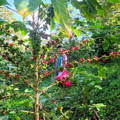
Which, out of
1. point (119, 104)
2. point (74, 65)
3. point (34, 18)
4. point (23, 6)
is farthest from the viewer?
point (119, 104)

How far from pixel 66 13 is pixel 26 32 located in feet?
2.88

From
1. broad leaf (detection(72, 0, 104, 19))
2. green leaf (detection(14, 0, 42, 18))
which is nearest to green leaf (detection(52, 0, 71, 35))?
green leaf (detection(14, 0, 42, 18))

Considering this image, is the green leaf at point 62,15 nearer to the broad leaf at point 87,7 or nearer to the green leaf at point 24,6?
the green leaf at point 24,6

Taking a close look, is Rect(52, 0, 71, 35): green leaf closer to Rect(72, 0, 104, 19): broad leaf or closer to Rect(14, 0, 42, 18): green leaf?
Rect(14, 0, 42, 18): green leaf

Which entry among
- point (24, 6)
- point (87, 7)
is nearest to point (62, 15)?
point (24, 6)

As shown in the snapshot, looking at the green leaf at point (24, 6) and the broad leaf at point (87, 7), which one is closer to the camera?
→ the green leaf at point (24, 6)

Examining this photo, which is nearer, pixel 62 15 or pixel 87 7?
pixel 62 15

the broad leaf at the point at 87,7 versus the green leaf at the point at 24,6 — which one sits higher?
the broad leaf at the point at 87,7

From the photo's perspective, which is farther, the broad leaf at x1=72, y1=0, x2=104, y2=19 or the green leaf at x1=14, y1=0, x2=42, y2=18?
the broad leaf at x1=72, y1=0, x2=104, y2=19

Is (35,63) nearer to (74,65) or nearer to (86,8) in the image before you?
(74,65)

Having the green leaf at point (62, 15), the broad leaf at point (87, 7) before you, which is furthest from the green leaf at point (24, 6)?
the broad leaf at point (87, 7)

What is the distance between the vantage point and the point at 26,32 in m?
1.45

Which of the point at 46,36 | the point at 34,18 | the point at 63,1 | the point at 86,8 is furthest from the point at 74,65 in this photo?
the point at 63,1

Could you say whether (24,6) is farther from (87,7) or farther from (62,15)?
(87,7)
